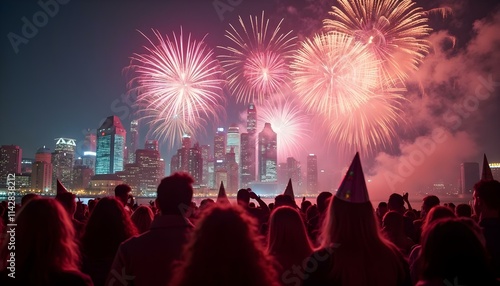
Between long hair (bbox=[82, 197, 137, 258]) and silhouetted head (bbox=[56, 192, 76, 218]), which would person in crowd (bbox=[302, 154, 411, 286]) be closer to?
long hair (bbox=[82, 197, 137, 258])

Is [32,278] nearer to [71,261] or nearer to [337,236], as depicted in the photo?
[71,261]

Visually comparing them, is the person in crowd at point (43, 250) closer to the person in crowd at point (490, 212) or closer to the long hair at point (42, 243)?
the long hair at point (42, 243)

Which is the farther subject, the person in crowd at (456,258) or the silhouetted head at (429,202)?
the silhouetted head at (429,202)

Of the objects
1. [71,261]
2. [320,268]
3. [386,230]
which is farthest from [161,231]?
[386,230]

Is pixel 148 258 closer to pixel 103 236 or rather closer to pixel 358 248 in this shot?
pixel 103 236

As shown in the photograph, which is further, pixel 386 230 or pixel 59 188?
pixel 59 188

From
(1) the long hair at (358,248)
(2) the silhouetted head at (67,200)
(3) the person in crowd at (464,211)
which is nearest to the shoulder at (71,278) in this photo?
(1) the long hair at (358,248)

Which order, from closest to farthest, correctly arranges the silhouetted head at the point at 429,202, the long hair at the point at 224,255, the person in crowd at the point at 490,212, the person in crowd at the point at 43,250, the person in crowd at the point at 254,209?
the long hair at the point at 224,255, the person in crowd at the point at 43,250, the person in crowd at the point at 490,212, the silhouetted head at the point at 429,202, the person in crowd at the point at 254,209
